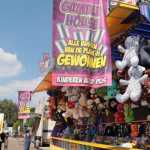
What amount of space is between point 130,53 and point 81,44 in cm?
127

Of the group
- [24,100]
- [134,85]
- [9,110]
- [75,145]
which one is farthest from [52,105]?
[9,110]

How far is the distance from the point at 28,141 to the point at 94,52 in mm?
14321

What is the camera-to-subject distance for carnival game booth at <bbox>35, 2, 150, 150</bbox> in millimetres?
10422

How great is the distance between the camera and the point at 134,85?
10.4m

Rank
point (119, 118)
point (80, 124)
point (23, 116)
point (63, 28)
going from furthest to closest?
point (23, 116), point (80, 124), point (119, 118), point (63, 28)

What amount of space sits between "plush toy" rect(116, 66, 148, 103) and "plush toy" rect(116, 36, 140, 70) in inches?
7.1

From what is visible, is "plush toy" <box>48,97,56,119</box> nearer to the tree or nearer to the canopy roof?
the canopy roof

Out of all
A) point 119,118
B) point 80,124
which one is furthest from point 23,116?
point 119,118

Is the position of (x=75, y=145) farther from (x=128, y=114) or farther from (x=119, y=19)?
(x=119, y=19)

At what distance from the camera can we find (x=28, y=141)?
2359cm

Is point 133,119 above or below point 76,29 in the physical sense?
below

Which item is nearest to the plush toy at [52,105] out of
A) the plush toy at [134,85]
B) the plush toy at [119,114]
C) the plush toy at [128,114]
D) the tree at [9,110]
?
the plush toy at [119,114]

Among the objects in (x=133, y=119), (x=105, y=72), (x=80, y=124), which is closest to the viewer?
(x=105, y=72)

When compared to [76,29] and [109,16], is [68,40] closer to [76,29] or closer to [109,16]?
[76,29]
